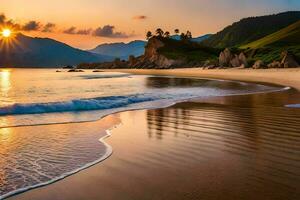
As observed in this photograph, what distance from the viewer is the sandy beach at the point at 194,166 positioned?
647cm

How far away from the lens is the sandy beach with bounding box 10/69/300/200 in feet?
21.2

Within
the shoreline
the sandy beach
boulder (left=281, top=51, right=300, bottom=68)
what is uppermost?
boulder (left=281, top=51, right=300, bottom=68)

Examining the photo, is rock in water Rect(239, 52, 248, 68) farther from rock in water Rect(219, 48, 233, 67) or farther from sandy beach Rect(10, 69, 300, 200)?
sandy beach Rect(10, 69, 300, 200)

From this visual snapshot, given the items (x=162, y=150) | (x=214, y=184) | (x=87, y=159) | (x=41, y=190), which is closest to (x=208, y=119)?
(x=162, y=150)

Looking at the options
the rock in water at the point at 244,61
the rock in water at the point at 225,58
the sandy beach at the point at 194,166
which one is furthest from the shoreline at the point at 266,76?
the sandy beach at the point at 194,166

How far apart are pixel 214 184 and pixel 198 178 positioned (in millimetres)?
455

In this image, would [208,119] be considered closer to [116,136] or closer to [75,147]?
[116,136]

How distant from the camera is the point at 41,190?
6.83 metres

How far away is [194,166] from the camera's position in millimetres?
8117

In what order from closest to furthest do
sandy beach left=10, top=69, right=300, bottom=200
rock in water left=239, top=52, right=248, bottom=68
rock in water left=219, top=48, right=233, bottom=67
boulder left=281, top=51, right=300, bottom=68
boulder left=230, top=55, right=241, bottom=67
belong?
1. sandy beach left=10, top=69, right=300, bottom=200
2. boulder left=281, top=51, right=300, bottom=68
3. rock in water left=239, top=52, right=248, bottom=68
4. boulder left=230, top=55, right=241, bottom=67
5. rock in water left=219, top=48, right=233, bottom=67

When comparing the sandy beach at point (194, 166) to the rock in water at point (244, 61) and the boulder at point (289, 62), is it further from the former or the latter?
the rock in water at point (244, 61)

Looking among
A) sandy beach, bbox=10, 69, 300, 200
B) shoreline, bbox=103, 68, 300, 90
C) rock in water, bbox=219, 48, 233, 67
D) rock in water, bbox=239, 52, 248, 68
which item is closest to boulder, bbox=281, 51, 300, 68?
shoreline, bbox=103, 68, 300, 90

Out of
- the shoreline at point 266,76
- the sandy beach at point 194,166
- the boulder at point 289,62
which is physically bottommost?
the shoreline at point 266,76

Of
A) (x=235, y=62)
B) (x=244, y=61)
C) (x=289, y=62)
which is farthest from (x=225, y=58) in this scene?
(x=289, y=62)
